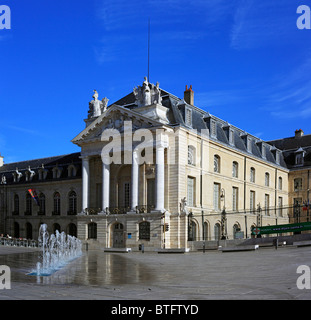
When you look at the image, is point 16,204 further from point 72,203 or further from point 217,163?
point 217,163

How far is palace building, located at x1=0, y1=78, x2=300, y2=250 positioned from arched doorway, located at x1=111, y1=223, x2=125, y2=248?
8cm

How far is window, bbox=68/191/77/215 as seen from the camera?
174ft

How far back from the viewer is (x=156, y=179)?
40.8 m

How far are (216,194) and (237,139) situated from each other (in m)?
8.77

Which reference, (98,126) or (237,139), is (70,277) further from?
(237,139)

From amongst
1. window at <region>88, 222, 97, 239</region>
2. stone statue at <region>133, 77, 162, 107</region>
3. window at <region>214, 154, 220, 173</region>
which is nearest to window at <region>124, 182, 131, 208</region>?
window at <region>88, 222, 97, 239</region>

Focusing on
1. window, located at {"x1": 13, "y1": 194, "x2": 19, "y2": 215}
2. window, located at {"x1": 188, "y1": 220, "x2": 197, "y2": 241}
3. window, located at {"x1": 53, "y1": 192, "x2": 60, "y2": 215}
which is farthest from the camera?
window, located at {"x1": 13, "y1": 194, "x2": 19, "y2": 215}

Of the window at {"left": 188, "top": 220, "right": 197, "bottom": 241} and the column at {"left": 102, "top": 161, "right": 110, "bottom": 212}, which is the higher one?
the column at {"left": 102, "top": 161, "right": 110, "bottom": 212}

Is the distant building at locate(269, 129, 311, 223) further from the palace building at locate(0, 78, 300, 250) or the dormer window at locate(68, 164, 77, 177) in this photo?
the dormer window at locate(68, 164, 77, 177)

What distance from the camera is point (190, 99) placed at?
159ft

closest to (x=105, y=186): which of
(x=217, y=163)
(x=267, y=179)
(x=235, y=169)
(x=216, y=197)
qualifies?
(x=216, y=197)

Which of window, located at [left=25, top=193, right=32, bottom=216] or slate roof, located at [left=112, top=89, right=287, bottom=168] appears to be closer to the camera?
slate roof, located at [left=112, top=89, right=287, bottom=168]

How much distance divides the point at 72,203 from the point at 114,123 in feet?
44.9
